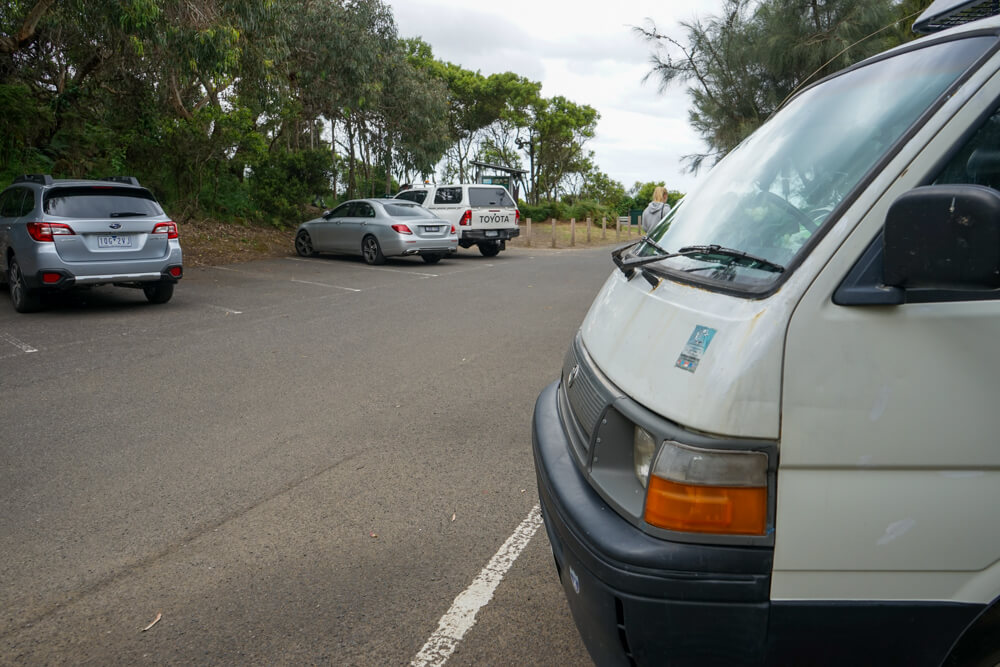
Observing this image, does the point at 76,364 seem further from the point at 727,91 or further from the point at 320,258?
the point at 727,91

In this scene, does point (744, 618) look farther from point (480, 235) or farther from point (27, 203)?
point (480, 235)

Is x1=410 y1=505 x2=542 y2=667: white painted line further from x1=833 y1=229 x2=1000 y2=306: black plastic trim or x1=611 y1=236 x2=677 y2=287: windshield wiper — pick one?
x1=833 y1=229 x2=1000 y2=306: black plastic trim

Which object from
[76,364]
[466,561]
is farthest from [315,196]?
[466,561]

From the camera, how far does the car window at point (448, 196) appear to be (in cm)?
2062

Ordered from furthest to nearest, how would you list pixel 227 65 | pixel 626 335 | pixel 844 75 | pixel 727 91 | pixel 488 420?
pixel 727 91 → pixel 227 65 → pixel 488 420 → pixel 844 75 → pixel 626 335

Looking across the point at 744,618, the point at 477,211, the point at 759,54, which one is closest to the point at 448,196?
the point at 477,211

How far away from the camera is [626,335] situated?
91.4 inches

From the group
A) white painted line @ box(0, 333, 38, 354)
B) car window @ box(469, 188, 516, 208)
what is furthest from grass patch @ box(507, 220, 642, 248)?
white painted line @ box(0, 333, 38, 354)

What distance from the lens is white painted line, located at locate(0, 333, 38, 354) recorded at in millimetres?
7680

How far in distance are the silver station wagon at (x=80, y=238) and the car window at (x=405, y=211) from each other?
24.1 feet

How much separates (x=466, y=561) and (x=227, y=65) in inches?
488

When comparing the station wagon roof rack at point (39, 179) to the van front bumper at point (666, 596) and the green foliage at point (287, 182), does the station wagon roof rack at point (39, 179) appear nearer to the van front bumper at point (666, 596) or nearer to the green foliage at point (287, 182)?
the van front bumper at point (666, 596)

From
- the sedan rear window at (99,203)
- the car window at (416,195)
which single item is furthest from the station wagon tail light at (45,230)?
the car window at (416,195)

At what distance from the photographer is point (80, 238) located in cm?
952
